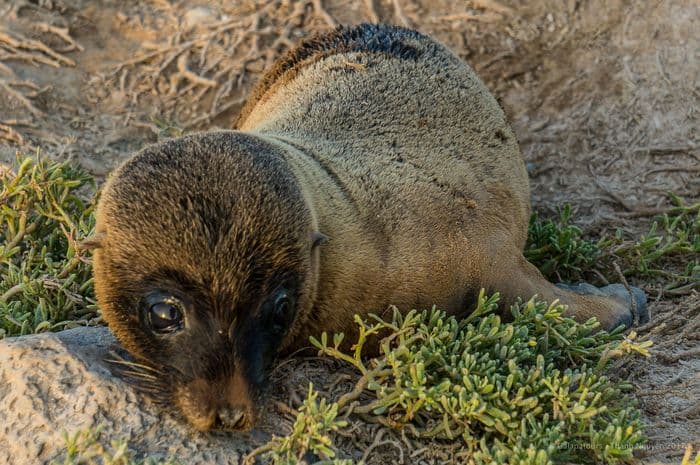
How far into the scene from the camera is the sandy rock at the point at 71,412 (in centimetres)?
295

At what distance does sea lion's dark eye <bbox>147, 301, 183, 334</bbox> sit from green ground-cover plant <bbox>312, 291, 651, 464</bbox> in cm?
55

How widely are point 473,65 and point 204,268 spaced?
4.64m

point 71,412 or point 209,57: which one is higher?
point 209,57

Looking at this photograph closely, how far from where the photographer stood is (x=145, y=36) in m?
7.31

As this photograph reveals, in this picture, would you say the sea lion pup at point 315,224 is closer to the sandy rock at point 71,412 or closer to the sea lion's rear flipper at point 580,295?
the sea lion's rear flipper at point 580,295

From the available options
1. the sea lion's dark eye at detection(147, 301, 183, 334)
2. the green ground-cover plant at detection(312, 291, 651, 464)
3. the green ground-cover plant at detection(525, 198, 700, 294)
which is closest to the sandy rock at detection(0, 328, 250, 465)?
the sea lion's dark eye at detection(147, 301, 183, 334)

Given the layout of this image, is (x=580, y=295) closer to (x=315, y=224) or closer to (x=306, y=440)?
(x=315, y=224)

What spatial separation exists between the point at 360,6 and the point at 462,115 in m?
2.95

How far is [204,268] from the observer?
290cm

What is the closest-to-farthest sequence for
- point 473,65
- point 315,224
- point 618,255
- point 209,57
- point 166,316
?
point 166,316 → point 315,224 → point 618,255 → point 473,65 → point 209,57

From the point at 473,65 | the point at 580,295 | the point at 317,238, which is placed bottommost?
the point at 580,295

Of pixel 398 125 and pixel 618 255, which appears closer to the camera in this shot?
pixel 398 125

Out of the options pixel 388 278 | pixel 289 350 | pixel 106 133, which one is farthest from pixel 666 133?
A: pixel 106 133

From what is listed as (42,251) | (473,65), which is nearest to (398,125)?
(42,251)
